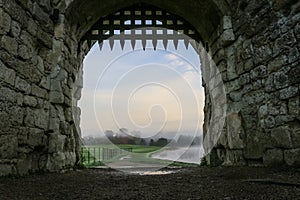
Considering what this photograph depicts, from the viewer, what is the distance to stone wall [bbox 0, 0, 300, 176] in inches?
124

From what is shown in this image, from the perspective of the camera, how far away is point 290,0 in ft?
10.6

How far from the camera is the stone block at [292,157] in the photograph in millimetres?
3106

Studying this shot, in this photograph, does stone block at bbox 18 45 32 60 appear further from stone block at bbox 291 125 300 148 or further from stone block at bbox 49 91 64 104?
stone block at bbox 291 125 300 148

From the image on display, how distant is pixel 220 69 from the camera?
479 centimetres

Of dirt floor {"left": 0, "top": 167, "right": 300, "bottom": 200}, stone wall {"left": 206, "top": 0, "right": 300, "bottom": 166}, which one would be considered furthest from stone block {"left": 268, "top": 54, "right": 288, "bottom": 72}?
dirt floor {"left": 0, "top": 167, "right": 300, "bottom": 200}

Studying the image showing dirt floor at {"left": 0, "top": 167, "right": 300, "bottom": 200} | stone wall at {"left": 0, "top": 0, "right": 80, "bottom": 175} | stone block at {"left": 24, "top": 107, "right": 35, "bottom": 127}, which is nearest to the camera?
dirt floor at {"left": 0, "top": 167, "right": 300, "bottom": 200}

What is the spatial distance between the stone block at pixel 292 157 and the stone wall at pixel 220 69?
1cm

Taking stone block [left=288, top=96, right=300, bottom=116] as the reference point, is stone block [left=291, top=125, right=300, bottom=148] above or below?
below

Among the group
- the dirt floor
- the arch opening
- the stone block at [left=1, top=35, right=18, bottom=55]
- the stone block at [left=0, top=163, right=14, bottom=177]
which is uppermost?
the arch opening

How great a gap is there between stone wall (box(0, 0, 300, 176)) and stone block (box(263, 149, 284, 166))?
0.04ft

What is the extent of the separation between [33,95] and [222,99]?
2.90 meters

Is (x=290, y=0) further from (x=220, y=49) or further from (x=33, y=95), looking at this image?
(x=33, y=95)

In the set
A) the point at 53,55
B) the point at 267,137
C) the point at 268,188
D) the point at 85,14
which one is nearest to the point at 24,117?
the point at 53,55

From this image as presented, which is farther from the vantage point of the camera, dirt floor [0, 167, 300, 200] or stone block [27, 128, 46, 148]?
stone block [27, 128, 46, 148]
